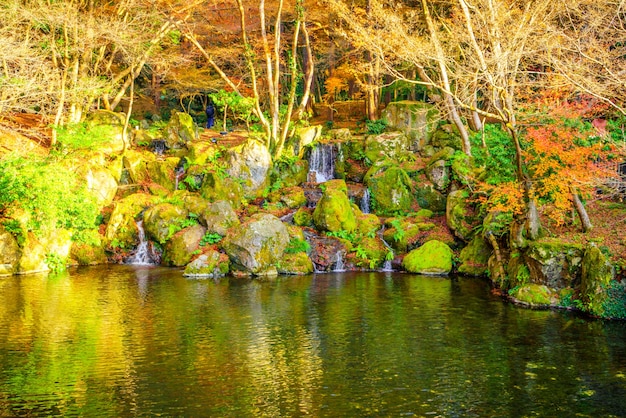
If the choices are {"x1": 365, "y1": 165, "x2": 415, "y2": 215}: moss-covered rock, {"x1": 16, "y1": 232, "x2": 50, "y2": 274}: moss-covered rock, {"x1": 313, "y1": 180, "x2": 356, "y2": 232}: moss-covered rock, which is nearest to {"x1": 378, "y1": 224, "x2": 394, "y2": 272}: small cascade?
{"x1": 313, "y1": 180, "x2": 356, "y2": 232}: moss-covered rock

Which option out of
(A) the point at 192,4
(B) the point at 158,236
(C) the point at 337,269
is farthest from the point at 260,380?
(A) the point at 192,4

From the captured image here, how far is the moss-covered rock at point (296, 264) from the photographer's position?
2191cm

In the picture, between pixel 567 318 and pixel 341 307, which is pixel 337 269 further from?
pixel 567 318

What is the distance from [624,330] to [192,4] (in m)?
23.5

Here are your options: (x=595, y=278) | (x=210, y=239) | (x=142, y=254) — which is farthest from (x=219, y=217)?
(x=595, y=278)

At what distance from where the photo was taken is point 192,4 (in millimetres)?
29422

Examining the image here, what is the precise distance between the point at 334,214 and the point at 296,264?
118 inches

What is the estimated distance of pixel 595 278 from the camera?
1527 centimetres

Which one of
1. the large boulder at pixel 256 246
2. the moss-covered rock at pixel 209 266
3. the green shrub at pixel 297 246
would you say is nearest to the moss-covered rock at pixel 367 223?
the green shrub at pixel 297 246

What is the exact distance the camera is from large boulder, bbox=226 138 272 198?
27828 mm

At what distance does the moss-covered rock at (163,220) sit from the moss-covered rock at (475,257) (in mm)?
10650

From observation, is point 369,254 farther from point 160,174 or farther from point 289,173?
point 160,174

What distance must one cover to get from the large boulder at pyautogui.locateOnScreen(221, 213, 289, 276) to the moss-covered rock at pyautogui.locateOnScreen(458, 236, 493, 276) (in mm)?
6408

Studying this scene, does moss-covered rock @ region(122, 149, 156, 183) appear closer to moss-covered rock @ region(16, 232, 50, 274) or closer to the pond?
moss-covered rock @ region(16, 232, 50, 274)
